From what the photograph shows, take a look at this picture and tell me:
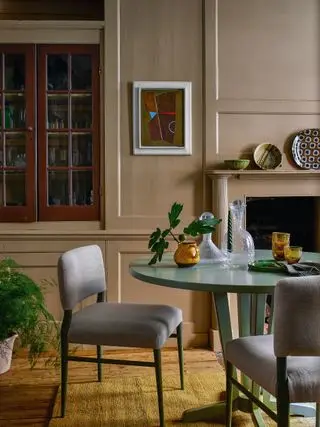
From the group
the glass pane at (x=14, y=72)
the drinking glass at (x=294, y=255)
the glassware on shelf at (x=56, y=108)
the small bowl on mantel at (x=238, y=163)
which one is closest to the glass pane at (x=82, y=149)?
the glassware on shelf at (x=56, y=108)

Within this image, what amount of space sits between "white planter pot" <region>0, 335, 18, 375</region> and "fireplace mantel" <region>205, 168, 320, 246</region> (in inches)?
57.6

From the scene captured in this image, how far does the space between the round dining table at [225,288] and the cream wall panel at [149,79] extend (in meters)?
0.93

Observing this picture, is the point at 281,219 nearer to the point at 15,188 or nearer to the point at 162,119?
the point at 162,119

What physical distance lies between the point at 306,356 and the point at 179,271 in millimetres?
711

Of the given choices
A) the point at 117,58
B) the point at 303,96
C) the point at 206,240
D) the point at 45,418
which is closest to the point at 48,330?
the point at 45,418

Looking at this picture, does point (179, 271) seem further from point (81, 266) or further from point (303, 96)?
point (303, 96)

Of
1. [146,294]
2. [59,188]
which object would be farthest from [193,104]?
[146,294]

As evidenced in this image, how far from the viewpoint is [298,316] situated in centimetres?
182

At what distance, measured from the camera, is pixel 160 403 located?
2.48 m

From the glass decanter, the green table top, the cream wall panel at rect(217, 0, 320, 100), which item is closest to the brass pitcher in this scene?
the green table top

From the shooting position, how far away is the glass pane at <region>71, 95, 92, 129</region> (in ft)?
12.6

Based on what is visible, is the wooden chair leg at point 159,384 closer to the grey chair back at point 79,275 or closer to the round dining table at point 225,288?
the round dining table at point 225,288

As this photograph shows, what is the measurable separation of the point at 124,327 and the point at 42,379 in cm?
96

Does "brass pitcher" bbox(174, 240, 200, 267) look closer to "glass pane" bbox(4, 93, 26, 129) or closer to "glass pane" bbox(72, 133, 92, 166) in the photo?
"glass pane" bbox(72, 133, 92, 166)
